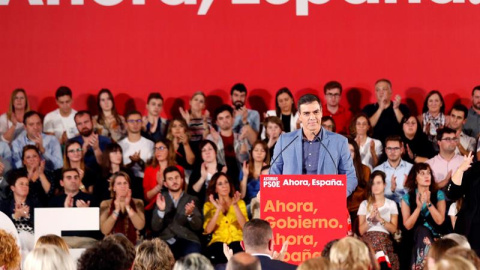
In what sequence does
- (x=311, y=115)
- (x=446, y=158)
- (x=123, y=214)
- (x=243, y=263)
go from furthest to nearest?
(x=446, y=158) < (x=123, y=214) < (x=311, y=115) < (x=243, y=263)

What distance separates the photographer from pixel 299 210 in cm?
565

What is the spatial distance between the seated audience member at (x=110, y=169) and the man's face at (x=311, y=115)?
4.07 m

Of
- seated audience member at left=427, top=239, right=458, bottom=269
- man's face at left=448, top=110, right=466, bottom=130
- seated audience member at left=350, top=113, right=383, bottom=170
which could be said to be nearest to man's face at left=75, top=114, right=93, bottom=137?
seated audience member at left=350, top=113, right=383, bottom=170

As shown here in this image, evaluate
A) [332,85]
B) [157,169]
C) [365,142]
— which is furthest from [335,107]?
[157,169]

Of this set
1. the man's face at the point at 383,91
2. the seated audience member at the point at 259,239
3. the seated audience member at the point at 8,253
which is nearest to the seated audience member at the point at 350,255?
the seated audience member at the point at 259,239

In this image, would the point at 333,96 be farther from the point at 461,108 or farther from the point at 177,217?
the point at 177,217

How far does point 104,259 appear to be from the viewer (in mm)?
4578

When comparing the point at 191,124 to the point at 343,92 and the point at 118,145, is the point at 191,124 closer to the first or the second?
the point at 118,145

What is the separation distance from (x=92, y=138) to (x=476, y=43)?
4528 millimetres

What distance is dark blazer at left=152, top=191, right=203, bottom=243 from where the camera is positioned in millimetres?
9312

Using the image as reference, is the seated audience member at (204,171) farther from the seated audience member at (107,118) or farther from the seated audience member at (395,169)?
the seated audience member at (395,169)

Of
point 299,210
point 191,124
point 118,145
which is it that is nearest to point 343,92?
point 191,124

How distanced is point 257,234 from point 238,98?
5.53m

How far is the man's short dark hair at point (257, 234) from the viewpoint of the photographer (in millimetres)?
5211
